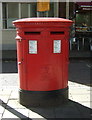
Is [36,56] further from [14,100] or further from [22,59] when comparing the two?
[14,100]

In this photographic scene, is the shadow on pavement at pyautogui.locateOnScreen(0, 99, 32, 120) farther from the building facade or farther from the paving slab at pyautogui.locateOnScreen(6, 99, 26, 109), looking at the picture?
the building facade

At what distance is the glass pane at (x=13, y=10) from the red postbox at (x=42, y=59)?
11.3 metres

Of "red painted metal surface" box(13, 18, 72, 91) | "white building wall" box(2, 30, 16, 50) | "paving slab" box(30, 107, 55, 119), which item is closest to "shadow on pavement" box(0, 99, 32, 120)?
"paving slab" box(30, 107, 55, 119)

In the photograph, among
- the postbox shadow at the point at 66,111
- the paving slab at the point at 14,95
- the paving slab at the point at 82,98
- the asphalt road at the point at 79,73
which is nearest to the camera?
the postbox shadow at the point at 66,111

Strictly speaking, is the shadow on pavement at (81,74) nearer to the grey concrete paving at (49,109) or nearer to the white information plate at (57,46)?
the grey concrete paving at (49,109)

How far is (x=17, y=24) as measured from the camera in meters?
4.96

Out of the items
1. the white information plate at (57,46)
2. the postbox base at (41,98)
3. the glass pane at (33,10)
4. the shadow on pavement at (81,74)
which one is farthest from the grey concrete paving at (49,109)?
the glass pane at (33,10)

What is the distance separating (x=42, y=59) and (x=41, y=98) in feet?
2.56

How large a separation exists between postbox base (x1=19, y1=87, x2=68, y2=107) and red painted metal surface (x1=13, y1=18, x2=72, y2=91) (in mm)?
80

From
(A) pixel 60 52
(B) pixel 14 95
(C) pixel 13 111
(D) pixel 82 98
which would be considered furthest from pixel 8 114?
(D) pixel 82 98

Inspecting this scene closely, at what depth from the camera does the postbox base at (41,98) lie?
5047 millimetres

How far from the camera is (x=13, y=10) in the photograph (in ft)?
52.5

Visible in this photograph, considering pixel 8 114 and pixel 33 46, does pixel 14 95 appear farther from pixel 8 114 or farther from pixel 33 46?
pixel 33 46

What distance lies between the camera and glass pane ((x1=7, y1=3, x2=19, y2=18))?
15977mm
